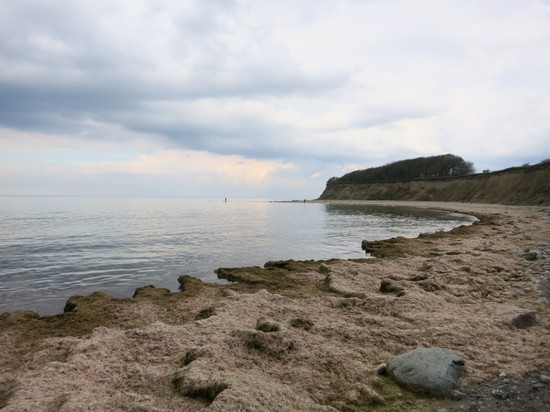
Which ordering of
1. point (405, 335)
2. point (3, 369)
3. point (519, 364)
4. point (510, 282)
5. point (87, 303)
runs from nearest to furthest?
point (519, 364)
point (3, 369)
point (405, 335)
point (87, 303)
point (510, 282)

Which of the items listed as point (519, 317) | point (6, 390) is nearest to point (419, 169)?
point (519, 317)

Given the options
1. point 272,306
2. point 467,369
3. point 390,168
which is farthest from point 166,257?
point 390,168

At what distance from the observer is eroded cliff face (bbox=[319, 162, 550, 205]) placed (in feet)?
217

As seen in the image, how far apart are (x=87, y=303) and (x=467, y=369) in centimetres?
910

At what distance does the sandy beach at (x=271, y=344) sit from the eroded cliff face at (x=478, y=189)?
6415 centimetres

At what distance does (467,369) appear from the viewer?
5.43 m

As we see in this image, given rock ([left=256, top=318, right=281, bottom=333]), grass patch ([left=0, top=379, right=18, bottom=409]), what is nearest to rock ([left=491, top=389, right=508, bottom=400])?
rock ([left=256, top=318, right=281, bottom=333])

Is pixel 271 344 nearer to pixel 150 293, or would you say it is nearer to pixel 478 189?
pixel 150 293

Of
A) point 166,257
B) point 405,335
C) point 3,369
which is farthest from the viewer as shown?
point 166,257

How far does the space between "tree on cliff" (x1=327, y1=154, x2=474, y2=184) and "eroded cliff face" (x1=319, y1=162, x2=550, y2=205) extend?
28.1 ft

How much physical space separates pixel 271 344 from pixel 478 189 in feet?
318

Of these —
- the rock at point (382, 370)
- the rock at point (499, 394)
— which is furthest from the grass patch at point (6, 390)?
the rock at point (499, 394)

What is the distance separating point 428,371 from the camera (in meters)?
5.12

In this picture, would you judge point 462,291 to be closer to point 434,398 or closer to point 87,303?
point 434,398
